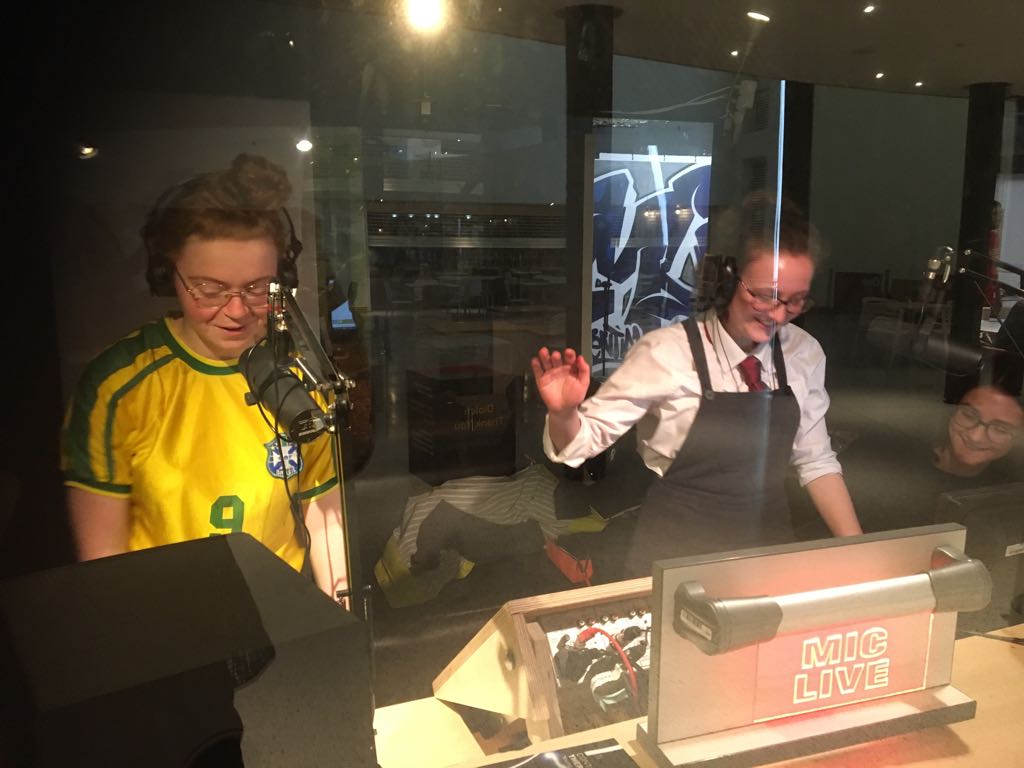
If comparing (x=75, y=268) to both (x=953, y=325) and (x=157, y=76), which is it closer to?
(x=157, y=76)

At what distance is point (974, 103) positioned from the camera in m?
2.27

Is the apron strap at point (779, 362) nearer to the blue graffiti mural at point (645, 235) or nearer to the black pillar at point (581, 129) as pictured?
the blue graffiti mural at point (645, 235)

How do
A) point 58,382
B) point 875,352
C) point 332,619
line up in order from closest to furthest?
point 332,619 → point 58,382 → point 875,352

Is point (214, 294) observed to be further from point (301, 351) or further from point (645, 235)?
point (645, 235)

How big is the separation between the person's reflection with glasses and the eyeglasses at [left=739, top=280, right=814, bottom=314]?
0.82m

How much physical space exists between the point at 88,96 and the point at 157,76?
125mm

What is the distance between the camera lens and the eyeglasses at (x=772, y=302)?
1.88 meters

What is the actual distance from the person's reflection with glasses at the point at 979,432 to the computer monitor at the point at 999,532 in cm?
103

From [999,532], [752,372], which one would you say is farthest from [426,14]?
[999,532]

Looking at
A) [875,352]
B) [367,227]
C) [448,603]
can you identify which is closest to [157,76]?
[367,227]

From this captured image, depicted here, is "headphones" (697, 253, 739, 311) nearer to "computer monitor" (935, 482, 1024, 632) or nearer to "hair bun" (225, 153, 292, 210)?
"computer monitor" (935, 482, 1024, 632)

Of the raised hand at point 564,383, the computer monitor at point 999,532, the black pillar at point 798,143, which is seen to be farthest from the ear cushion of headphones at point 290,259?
the black pillar at point 798,143

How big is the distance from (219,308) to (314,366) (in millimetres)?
206

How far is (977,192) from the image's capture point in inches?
90.8
